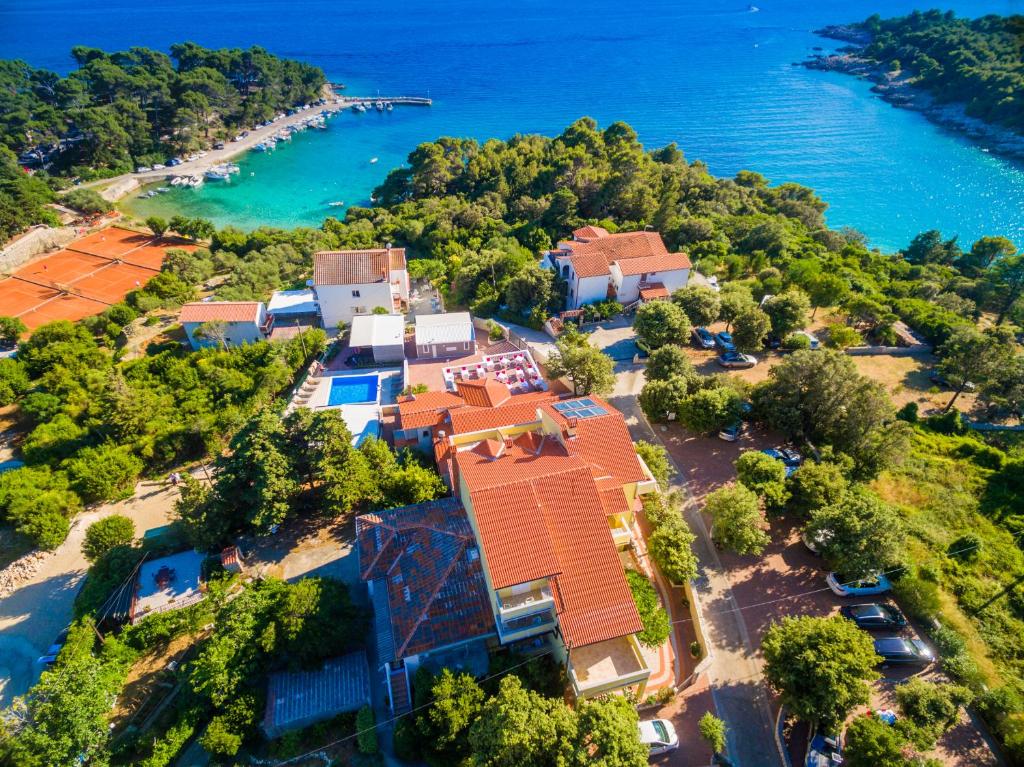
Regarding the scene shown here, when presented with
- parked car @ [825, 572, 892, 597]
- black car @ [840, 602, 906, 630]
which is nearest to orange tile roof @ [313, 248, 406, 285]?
parked car @ [825, 572, 892, 597]

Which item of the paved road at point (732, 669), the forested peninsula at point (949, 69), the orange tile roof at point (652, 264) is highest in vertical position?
the forested peninsula at point (949, 69)

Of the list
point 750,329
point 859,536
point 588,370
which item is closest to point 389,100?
point 750,329

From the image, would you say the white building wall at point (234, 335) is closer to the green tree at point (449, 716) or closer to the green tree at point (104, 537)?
the green tree at point (104, 537)

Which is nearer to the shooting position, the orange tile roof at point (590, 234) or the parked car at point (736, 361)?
the parked car at point (736, 361)

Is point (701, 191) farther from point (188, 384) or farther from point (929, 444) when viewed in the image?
point (188, 384)

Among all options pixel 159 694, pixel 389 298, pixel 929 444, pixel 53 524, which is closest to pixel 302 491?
pixel 159 694

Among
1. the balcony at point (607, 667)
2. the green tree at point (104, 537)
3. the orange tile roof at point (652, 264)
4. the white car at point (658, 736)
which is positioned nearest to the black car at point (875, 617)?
the white car at point (658, 736)
